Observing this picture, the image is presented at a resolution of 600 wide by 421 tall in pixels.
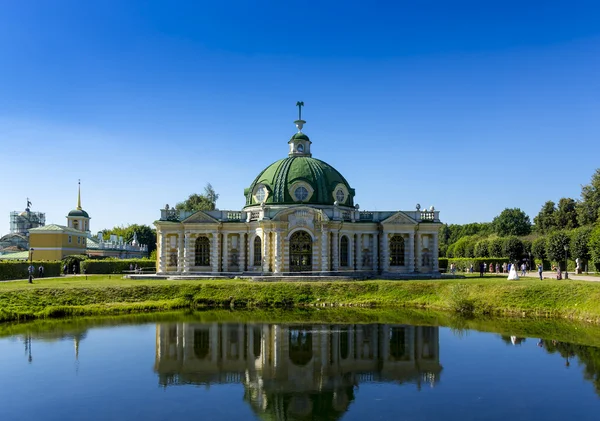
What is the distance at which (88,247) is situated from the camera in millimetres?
93938

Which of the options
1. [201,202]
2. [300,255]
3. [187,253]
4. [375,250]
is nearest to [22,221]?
[201,202]

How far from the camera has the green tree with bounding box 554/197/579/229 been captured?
8700 centimetres

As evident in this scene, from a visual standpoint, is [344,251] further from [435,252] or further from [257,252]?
[435,252]

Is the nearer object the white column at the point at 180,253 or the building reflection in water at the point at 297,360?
the building reflection in water at the point at 297,360

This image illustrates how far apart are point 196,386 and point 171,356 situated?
5.13 meters

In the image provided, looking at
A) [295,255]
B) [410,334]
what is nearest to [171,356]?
[410,334]

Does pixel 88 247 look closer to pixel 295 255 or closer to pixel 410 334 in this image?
pixel 295 255

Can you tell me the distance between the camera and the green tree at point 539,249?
73.4 metres

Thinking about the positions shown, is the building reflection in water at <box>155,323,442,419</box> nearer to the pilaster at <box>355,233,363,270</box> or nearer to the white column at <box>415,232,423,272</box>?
the pilaster at <box>355,233,363,270</box>

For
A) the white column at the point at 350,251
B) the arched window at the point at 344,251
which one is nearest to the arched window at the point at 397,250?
the white column at the point at 350,251

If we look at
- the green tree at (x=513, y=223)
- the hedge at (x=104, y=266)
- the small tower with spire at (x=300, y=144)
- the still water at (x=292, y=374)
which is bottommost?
the still water at (x=292, y=374)

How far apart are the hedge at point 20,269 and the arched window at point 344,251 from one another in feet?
104

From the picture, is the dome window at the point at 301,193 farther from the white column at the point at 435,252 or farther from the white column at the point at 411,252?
the white column at the point at 435,252

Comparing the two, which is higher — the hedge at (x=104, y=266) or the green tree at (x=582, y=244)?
the green tree at (x=582, y=244)
